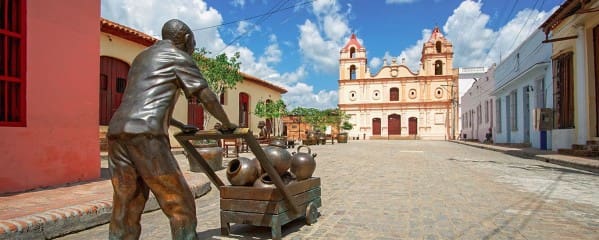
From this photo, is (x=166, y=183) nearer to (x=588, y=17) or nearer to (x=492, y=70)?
(x=588, y=17)

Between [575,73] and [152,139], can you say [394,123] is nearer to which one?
[575,73]

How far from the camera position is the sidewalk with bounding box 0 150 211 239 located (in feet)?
11.8

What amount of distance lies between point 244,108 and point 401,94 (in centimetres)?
3118

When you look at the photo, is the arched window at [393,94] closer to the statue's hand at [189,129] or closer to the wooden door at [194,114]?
the wooden door at [194,114]

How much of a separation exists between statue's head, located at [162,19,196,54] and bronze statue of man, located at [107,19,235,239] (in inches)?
2.9

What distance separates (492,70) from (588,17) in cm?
1619

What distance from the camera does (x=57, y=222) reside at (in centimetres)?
386

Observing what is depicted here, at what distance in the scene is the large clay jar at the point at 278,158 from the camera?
12.6ft

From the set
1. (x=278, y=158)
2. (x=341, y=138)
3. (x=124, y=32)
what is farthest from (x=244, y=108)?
(x=278, y=158)

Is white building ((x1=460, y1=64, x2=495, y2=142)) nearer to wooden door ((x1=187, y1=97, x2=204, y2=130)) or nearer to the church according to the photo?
the church

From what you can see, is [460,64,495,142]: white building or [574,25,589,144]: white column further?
[460,64,495,142]: white building

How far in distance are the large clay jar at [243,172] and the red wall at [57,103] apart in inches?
142

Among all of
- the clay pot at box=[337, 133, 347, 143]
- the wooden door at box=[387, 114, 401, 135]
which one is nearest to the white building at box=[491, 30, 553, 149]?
the clay pot at box=[337, 133, 347, 143]

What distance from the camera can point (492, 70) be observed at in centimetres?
2825
